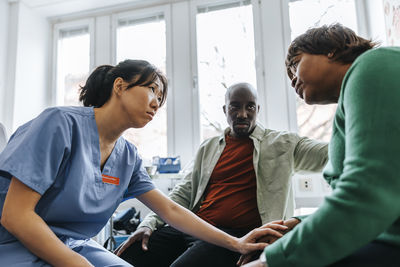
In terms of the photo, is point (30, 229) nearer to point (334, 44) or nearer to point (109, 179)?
point (109, 179)

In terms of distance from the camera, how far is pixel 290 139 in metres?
1.67

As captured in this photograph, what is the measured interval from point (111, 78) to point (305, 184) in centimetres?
173

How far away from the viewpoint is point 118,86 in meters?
1.14

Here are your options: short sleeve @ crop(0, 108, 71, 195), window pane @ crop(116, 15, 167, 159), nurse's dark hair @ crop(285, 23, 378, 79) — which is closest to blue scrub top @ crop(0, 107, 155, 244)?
short sleeve @ crop(0, 108, 71, 195)

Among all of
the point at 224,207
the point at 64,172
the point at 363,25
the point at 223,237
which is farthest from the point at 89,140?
the point at 363,25

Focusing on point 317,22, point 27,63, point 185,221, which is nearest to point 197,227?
point 185,221

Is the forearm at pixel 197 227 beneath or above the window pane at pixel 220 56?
beneath

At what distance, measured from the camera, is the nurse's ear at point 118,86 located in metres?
1.14

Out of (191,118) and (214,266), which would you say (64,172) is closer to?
(214,266)

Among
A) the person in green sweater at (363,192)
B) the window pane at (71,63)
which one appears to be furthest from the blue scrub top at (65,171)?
the window pane at (71,63)

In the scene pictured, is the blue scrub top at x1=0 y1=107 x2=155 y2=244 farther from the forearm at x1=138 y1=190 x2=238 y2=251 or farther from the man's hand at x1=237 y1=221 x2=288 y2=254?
the man's hand at x1=237 y1=221 x2=288 y2=254

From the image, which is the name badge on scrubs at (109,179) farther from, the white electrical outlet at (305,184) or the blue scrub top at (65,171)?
the white electrical outlet at (305,184)

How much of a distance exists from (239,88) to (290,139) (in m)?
0.43

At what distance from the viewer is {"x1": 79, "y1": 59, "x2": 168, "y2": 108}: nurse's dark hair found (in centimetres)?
116
